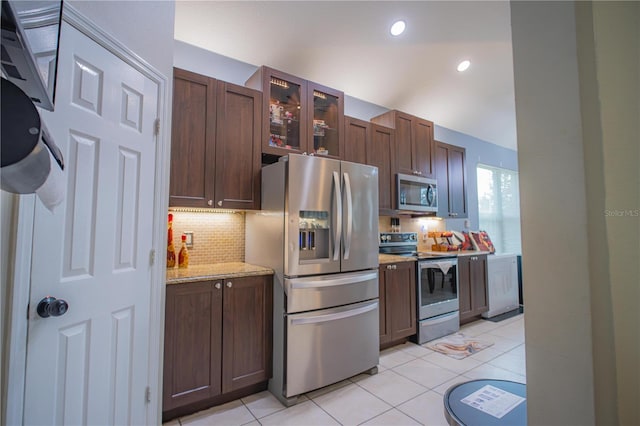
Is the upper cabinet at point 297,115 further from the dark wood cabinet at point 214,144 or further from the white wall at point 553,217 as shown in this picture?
the white wall at point 553,217

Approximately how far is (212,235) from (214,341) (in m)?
0.96

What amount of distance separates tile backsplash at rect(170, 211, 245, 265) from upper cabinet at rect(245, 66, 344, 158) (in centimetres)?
76

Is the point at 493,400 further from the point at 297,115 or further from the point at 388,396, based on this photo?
the point at 297,115

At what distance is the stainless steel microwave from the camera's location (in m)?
3.63

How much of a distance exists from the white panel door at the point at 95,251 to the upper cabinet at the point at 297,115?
110cm

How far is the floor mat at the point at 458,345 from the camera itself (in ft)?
9.84

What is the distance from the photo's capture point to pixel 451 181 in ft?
14.2

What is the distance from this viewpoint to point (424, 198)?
3.92 meters

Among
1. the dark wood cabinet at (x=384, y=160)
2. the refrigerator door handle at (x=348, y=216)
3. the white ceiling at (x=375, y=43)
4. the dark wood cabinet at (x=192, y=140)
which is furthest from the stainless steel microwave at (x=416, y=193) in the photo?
Result: the dark wood cabinet at (x=192, y=140)

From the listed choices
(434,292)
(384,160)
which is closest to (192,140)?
(384,160)

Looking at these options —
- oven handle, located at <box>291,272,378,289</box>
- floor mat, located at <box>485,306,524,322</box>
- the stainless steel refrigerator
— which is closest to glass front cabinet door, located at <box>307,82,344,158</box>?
Answer: the stainless steel refrigerator

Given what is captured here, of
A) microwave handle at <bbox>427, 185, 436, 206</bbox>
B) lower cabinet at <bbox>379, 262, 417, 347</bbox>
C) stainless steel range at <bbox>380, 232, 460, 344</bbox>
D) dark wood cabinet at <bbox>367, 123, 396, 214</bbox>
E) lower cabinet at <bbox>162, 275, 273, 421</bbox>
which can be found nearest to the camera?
lower cabinet at <bbox>162, 275, 273, 421</bbox>

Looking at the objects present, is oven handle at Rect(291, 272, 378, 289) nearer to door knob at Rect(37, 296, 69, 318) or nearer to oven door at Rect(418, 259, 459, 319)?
oven door at Rect(418, 259, 459, 319)

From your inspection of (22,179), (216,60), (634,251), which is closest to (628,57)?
(634,251)
